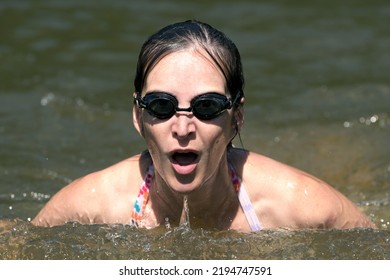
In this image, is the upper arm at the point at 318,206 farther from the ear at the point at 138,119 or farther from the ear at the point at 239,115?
the ear at the point at 138,119

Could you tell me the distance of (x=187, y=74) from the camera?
188 inches

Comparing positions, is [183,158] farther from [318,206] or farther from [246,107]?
[246,107]

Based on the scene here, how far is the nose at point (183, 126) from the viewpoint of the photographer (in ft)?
15.5

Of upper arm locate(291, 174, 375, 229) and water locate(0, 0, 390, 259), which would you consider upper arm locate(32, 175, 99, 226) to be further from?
upper arm locate(291, 174, 375, 229)

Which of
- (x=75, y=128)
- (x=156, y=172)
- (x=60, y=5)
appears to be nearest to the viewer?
(x=156, y=172)

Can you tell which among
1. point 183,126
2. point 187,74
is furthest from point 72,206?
point 187,74

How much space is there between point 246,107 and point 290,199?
11.2ft

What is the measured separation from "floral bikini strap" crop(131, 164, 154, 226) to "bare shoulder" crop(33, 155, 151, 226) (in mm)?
34

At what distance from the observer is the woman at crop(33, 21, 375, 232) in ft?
15.6

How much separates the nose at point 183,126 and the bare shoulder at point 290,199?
2.11ft
